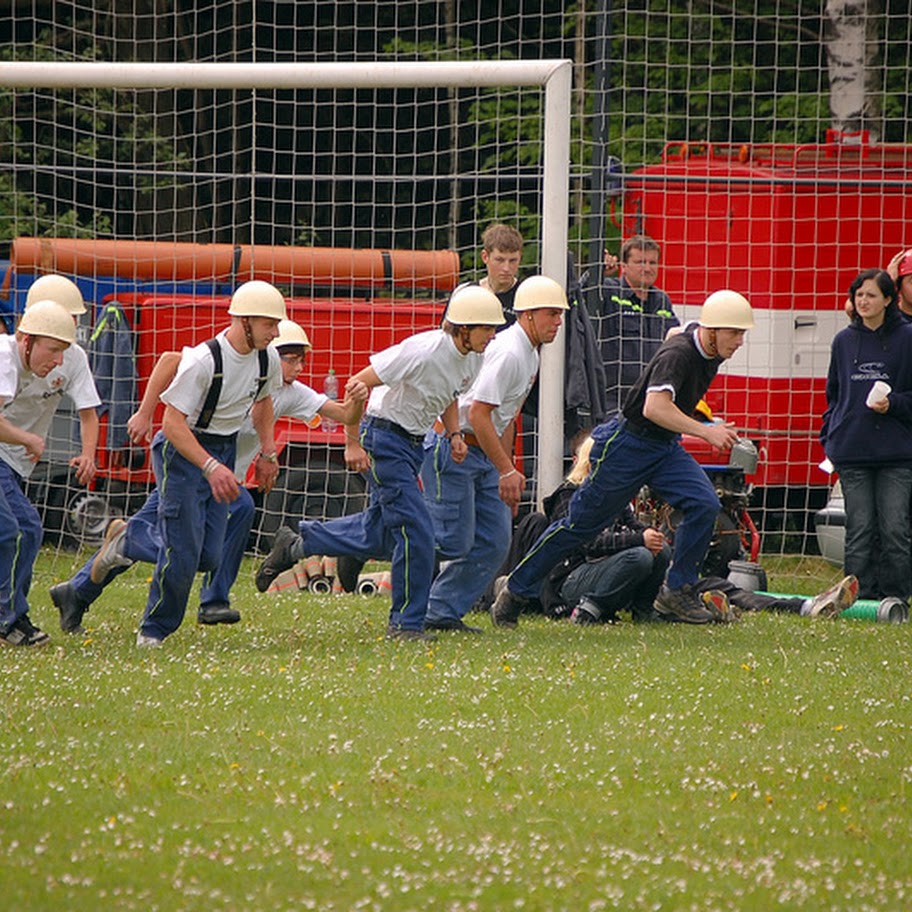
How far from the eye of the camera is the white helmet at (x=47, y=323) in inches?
347

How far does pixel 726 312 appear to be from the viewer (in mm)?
9492

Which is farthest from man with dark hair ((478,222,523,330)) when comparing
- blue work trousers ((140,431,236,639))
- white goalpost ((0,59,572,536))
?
blue work trousers ((140,431,236,639))

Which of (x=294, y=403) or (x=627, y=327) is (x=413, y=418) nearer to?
(x=294, y=403)

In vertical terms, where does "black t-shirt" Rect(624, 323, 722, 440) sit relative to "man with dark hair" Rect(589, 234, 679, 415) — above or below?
below

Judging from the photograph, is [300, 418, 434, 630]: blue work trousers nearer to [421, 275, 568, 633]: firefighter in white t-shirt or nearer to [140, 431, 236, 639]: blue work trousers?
[421, 275, 568, 633]: firefighter in white t-shirt

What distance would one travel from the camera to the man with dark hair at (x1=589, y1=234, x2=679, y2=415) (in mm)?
12570

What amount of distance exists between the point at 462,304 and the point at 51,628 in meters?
2.93

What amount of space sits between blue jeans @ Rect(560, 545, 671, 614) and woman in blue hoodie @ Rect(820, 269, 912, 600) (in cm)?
153

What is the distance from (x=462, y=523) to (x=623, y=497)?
90 centimetres

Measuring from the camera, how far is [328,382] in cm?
1401

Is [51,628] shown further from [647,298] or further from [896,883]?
[896,883]

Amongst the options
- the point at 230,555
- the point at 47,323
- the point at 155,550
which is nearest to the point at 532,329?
the point at 230,555

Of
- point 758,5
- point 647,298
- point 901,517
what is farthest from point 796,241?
point 758,5

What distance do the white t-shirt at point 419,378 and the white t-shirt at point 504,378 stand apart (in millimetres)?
258
